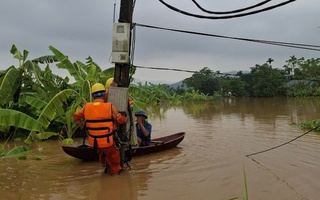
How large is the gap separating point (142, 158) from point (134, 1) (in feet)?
13.6

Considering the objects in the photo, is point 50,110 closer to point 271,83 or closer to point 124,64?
point 124,64

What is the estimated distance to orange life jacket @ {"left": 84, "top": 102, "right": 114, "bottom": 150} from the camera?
6.09 m

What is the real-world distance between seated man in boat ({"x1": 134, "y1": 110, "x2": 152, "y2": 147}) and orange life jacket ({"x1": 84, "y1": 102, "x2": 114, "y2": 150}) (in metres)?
2.35

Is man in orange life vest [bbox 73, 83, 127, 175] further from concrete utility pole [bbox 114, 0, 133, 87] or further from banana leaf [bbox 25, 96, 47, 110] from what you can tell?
banana leaf [bbox 25, 96, 47, 110]

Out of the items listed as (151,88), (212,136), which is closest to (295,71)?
(151,88)

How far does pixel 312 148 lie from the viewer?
9.75 m

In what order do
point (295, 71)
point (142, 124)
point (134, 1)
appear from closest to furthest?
point (134, 1), point (142, 124), point (295, 71)

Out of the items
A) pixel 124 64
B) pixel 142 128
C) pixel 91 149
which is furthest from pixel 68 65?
pixel 124 64

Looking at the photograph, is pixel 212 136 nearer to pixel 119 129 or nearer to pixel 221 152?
pixel 221 152

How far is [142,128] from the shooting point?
28.4ft

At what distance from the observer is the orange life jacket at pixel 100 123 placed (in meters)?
6.09

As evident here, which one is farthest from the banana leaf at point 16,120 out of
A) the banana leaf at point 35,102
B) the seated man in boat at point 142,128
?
the banana leaf at point 35,102

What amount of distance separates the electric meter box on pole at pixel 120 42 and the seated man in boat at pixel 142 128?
2345 mm

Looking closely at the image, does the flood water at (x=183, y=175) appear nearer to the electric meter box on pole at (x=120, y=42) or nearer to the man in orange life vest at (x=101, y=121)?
the man in orange life vest at (x=101, y=121)
